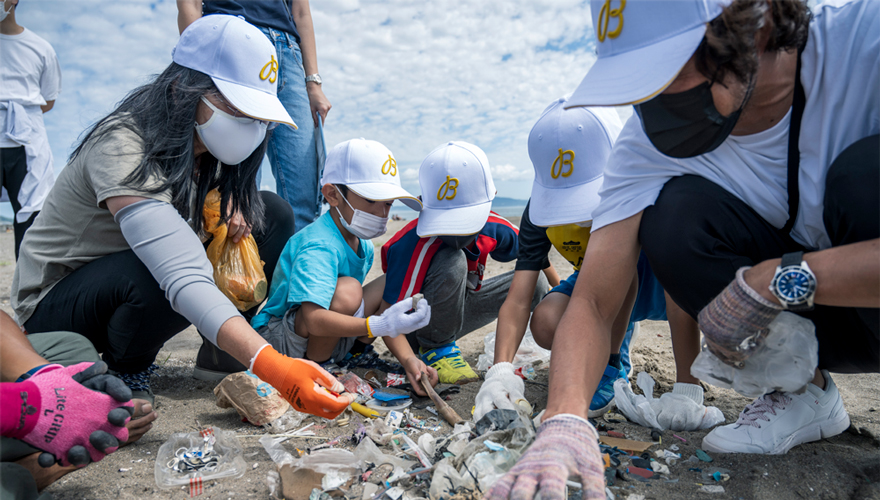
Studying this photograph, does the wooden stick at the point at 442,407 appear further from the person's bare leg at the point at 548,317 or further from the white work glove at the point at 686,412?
the white work glove at the point at 686,412

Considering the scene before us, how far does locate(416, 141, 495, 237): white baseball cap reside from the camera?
8.54 ft

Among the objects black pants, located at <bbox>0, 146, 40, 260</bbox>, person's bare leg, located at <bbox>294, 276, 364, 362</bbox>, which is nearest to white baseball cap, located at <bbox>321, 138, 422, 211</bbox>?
person's bare leg, located at <bbox>294, 276, 364, 362</bbox>

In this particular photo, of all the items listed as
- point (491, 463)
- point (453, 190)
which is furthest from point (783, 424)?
point (453, 190)

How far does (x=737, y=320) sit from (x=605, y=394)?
94 cm

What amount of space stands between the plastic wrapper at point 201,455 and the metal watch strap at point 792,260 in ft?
5.25

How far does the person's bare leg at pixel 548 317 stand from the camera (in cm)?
228

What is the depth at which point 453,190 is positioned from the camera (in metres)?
2.67

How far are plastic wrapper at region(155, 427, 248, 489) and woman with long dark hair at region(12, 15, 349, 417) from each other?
347 mm

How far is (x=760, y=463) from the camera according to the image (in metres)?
1.52

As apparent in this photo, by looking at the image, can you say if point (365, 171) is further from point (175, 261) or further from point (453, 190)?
point (175, 261)

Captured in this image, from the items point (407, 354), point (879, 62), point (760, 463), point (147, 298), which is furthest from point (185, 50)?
point (760, 463)

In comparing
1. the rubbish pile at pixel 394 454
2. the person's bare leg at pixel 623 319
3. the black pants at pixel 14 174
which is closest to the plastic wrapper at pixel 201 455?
the rubbish pile at pixel 394 454

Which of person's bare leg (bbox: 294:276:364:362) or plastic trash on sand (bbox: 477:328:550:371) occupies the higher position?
person's bare leg (bbox: 294:276:364:362)

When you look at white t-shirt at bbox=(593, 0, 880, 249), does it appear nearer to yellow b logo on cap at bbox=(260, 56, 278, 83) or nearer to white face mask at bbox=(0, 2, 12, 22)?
yellow b logo on cap at bbox=(260, 56, 278, 83)
